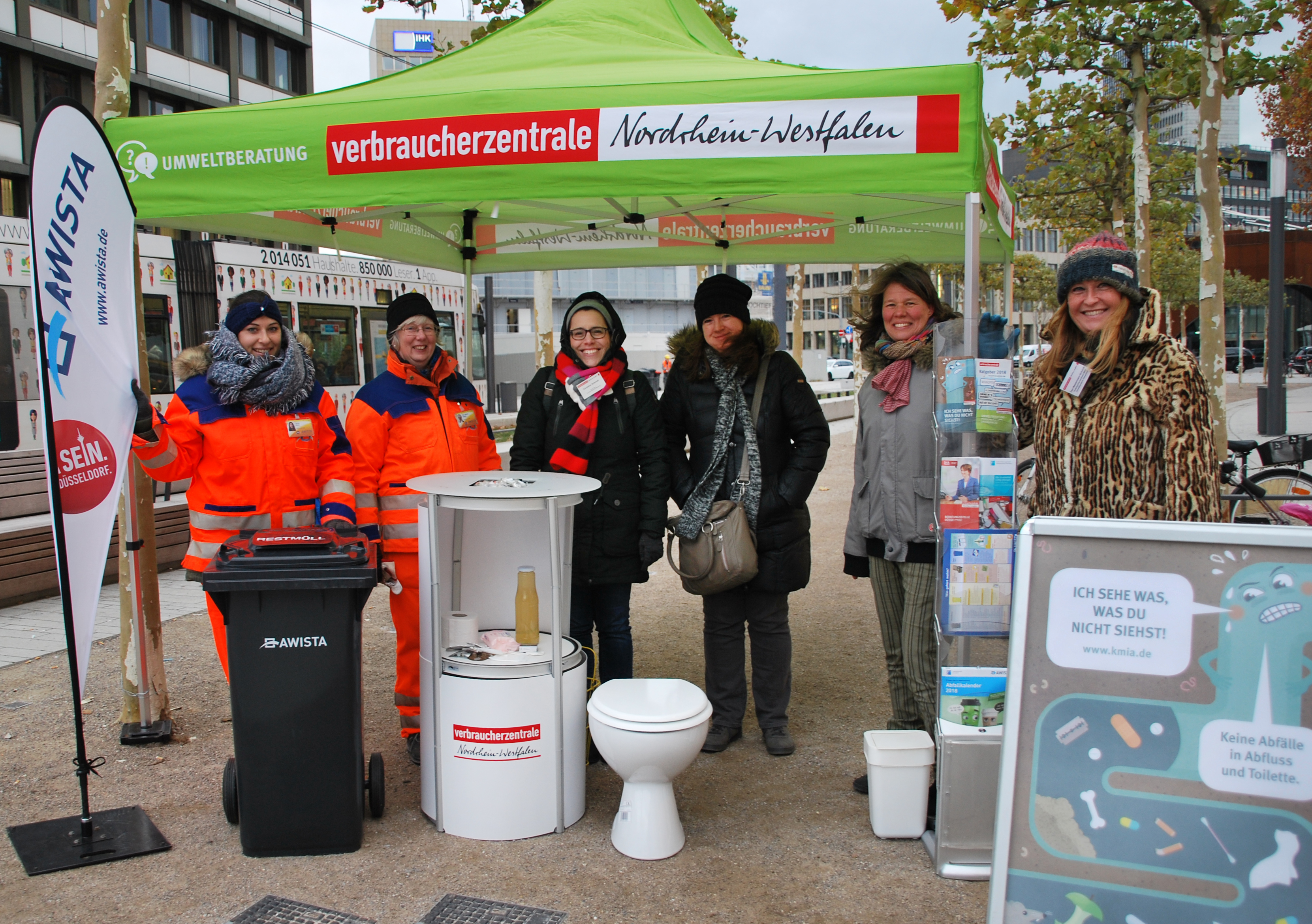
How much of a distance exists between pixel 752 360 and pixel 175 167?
2310 millimetres

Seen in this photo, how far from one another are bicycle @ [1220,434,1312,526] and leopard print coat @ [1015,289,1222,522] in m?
4.29

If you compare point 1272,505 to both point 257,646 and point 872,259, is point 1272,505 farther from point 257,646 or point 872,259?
point 257,646

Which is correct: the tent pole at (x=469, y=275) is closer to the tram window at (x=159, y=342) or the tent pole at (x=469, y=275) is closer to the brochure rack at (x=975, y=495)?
the brochure rack at (x=975, y=495)

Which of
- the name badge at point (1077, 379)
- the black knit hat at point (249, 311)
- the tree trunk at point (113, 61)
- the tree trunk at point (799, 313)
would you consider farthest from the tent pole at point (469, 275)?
the tree trunk at point (799, 313)

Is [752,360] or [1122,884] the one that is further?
[752,360]

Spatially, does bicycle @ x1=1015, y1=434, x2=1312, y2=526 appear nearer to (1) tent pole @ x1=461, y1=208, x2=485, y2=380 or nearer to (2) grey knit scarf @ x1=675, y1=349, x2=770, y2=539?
(2) grey knit scarf @ x1=675, y1=349, x2=770, y2=539

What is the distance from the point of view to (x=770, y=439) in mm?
3906

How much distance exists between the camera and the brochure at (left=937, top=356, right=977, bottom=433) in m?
3.04

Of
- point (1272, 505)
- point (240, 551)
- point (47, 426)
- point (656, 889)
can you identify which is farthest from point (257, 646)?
point (1272, 505)

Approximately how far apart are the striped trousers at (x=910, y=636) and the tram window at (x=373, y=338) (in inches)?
461

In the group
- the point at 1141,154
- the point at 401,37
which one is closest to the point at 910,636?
the point at 1141,154

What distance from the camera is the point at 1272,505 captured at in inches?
279

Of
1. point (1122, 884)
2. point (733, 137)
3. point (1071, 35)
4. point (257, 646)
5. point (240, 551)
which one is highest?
point (1071, 35)

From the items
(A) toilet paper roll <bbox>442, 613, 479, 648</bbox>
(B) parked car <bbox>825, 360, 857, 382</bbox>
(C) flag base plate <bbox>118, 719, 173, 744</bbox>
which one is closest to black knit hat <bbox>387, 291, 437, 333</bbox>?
(A) toilet paper roll <bbox>442, 613, 479, 648</bbox>
